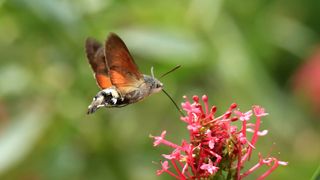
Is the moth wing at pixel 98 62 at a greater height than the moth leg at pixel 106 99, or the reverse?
the moth wing at pixel 98 62

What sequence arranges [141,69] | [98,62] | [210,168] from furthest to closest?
[141,69] < [98,62] < [210,168]

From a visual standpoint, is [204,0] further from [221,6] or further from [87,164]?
[87,164]

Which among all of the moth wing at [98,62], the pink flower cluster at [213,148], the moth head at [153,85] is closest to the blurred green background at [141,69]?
the moth wing at [98,62]

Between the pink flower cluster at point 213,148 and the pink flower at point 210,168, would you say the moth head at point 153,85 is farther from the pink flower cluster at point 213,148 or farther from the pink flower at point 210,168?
the pink flower at point 210,168

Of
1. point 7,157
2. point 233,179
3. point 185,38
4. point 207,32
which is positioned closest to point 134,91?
point 233,179

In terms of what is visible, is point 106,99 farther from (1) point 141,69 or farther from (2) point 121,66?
(1) point 141,69

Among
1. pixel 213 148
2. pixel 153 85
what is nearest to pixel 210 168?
pixel 213 148

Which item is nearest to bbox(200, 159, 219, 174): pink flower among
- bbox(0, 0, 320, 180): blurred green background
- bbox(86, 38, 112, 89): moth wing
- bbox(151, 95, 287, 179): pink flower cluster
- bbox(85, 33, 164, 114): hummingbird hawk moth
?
bbox(151, 95, 287, 179): pink flower cluster
